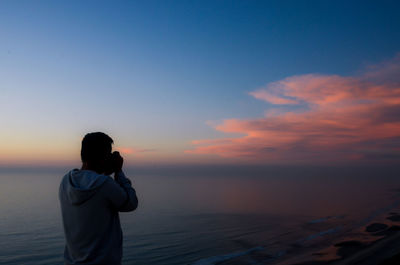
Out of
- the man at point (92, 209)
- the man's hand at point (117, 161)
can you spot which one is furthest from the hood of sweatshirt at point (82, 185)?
the man's hand at point (117, 161)

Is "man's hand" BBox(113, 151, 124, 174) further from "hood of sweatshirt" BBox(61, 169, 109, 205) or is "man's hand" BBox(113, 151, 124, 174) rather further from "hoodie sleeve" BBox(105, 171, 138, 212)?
"hood of sweatshirt" BBox(61, 169, 109, 205)

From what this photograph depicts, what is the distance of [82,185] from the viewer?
7.77ft

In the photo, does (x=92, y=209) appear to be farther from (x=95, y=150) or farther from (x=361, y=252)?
(x=361, y=252)

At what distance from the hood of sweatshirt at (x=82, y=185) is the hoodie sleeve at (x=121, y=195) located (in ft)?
0.31

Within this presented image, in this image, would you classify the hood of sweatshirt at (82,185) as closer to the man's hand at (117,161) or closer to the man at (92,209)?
the man at (92,209)

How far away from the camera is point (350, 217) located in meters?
22.7

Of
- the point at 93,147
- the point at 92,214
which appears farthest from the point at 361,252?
the point at 93,147

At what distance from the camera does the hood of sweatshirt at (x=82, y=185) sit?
233 cm

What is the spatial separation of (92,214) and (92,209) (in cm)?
4

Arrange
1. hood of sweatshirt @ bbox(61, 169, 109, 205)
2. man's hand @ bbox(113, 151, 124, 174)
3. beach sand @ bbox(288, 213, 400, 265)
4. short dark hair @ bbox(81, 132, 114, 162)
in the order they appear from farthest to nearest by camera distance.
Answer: beach sand @ bbox(288, 213, 400, 265), man's hand @ bbox(113, 151, 124, 174), short dark hair @ bbox(81, 132, 114, 162), hood of sweatshirt @ bbox(61, 169, 109, 205)

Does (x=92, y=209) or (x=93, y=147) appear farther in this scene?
(x=93, y=147)

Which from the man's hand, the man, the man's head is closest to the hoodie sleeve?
the man

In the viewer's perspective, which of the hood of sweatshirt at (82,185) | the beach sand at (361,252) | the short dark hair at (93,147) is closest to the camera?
the hood of sweatshirt at (82,185)

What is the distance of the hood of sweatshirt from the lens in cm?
233
